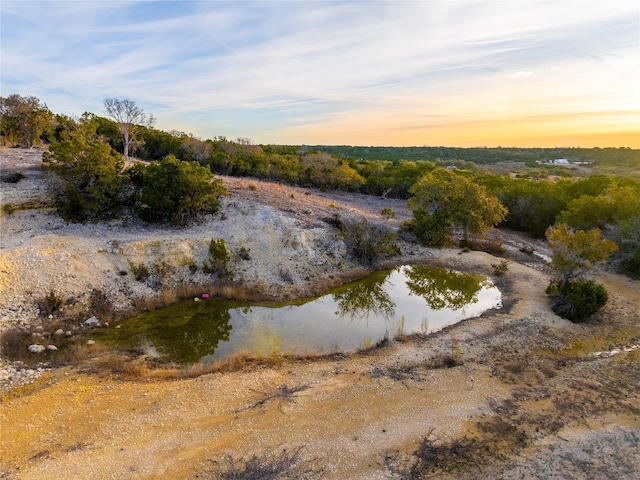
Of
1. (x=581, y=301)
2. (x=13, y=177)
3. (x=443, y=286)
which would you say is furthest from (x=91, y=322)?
(x=581, y=301)

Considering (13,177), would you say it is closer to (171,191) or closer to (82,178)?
(82,178)

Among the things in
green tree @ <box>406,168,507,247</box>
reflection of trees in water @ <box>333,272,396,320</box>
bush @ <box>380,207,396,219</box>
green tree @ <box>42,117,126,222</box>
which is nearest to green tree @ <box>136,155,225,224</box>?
green tree @ <box>42,117,126,222</box>

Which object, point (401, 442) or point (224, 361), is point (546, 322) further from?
point (224, 361)

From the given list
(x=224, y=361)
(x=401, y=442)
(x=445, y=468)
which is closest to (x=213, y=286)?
(x=224, y=361)

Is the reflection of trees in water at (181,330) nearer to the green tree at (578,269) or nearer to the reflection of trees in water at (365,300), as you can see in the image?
the reflection of trees in water at (365,300)

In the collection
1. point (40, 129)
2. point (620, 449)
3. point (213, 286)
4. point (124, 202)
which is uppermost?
point (40, 129)

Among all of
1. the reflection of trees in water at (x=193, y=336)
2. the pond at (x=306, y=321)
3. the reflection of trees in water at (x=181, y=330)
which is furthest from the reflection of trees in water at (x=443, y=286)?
the reflection of trees in water at (x=181, y=330)
